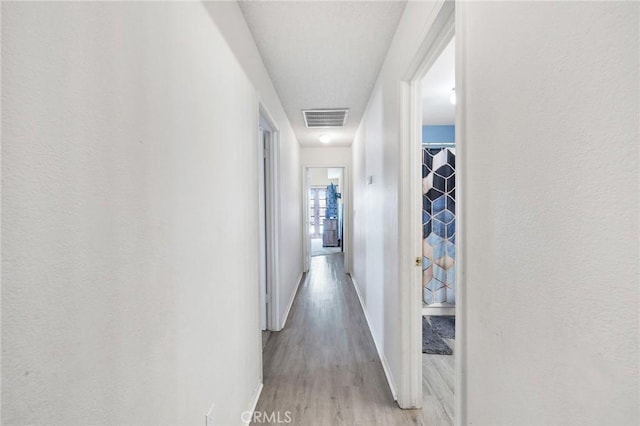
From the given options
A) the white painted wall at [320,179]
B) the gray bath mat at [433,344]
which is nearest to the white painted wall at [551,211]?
the gray bath mat at [433,344]

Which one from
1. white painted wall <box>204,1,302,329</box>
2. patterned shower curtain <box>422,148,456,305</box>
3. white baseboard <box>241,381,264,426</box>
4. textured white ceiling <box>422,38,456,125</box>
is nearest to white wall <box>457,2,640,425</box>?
white painted wall <box>204,1,302,329</box>

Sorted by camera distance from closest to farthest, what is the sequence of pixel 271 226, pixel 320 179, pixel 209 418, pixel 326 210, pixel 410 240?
pixel 209 418 → pixel 410 240 → pixel 271 226 → pixel 326 210 → pixel 320 179

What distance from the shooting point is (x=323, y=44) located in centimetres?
201

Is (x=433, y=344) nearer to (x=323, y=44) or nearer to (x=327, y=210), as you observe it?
(x=323, y=44)

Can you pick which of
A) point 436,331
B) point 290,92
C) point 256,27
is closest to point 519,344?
point 256,27

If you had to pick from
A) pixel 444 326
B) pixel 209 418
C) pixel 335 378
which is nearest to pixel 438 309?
pixel 444 326

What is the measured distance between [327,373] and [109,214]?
2094 millimetres

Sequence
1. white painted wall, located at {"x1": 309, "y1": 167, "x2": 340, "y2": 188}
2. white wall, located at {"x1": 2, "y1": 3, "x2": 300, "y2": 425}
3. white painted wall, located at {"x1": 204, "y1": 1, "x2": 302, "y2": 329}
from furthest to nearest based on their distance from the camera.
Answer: white painted wall, located at {"x1": 309, "y1": 167, "x2": 340, "y2": 188} → white painted wall, located at {"x1": 204, "y1": 1, "x2": 302, "y2": 329} → white wall, located at {"x1": 2, "y1": 3, "x2": 300, "y2": 425}

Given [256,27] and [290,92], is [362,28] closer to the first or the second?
[256,27]

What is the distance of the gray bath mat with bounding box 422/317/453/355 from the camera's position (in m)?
2.50

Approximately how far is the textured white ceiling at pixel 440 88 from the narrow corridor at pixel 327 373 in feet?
7.79

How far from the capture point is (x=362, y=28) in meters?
1.85

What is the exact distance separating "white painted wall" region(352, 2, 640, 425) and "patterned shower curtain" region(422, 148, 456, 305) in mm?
2681

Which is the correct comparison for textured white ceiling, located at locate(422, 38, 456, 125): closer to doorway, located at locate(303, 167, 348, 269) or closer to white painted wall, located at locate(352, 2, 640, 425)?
white painted wall, located at locate(352, 2, 640, 425)
